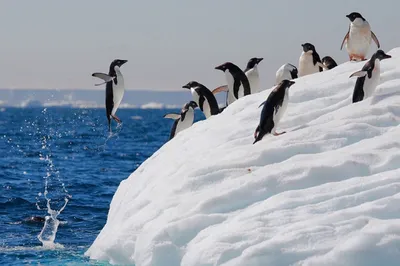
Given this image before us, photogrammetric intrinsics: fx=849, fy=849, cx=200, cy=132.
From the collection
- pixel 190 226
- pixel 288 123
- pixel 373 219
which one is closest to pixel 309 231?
pixel 373 219

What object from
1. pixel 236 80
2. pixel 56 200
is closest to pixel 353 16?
pixel 236 80

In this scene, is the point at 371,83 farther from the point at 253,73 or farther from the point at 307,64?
the point at 253,73

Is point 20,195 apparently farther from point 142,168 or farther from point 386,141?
point 386,141

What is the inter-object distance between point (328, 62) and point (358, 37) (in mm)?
2028

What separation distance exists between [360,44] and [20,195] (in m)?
10.4

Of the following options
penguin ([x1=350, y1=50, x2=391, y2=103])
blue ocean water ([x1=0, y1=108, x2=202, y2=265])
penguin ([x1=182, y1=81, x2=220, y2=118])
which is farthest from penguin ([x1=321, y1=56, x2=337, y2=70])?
penguin ([x1=350, y1=50, x2=391, y2=103])

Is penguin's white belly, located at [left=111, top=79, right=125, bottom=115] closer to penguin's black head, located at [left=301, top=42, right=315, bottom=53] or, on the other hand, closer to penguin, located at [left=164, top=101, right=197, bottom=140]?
penguin, located at [left=164, top=101, right=197, bottom=140]

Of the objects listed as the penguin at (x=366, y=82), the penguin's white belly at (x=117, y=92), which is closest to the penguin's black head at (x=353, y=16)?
the penguin at (x=366, y=82)

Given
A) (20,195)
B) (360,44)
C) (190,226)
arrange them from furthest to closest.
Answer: (20,195), (360,44), (190,226)

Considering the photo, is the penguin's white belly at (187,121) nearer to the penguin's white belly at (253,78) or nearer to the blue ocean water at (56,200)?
the penguin's white belly at (253,78)

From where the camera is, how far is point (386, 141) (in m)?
10.4

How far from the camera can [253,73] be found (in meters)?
18.5

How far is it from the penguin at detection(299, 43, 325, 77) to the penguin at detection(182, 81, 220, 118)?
2.13 meters

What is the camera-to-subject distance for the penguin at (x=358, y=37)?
16.2m
